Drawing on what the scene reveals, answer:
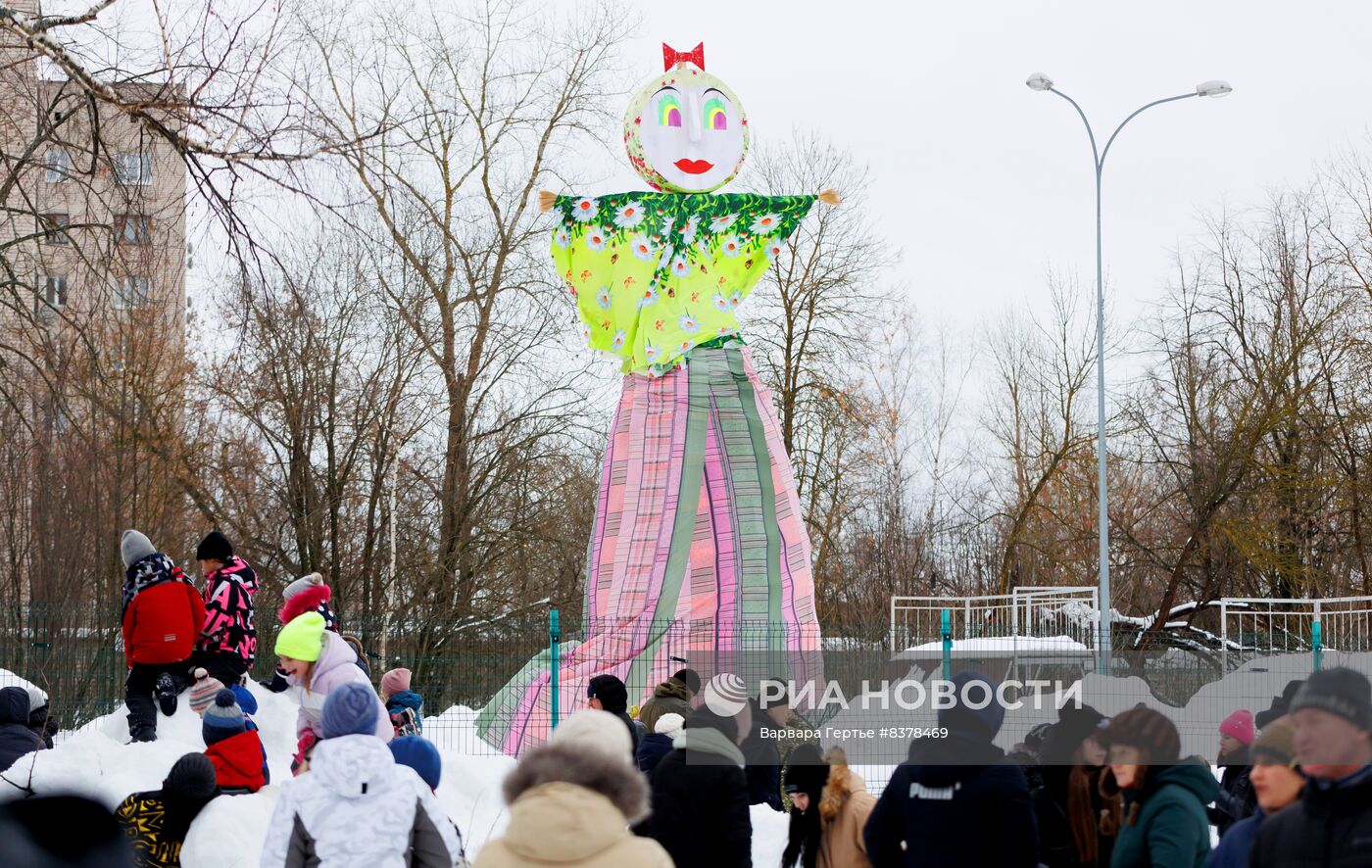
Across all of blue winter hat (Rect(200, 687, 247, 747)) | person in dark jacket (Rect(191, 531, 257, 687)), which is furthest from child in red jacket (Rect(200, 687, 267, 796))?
person in dark jacket (Rect(191, 531, 257, 687))

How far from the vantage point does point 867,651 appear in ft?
52.5

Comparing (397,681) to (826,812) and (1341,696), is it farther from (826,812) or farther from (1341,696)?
(1341,696)

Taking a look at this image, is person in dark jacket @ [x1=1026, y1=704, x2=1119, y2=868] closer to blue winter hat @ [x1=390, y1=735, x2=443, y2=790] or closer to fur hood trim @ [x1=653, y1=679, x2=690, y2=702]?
blue winter hat @ [x1=390, y1=735, x2=443, y2=790]

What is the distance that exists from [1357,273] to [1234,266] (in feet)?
9.47

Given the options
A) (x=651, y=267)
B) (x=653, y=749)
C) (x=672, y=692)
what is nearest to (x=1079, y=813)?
(x=653, y=749)

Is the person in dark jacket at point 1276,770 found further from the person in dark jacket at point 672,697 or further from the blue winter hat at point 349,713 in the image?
the person in dark jacket at point 672,697

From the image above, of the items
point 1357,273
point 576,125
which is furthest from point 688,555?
point 1357,273

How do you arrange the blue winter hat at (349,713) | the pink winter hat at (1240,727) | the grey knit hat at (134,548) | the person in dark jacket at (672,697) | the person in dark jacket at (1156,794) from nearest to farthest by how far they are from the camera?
the person in dark jacket at (1156,794) < the blue winter hat at (349,713) < the pink winter hat at (1240,727) < the person in dark jacket at (672,697) < the grey knit hat at (134,548)

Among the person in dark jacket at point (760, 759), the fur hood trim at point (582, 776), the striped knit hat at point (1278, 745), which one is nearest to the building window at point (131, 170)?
the person in dark jacket at point (760, 759)

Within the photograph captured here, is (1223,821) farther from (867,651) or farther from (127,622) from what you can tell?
(867,651)

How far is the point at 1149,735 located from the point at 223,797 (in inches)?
180

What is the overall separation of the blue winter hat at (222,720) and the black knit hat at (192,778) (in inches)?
33.4

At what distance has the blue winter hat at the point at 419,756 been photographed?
5.62 metres

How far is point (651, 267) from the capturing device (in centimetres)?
1459
